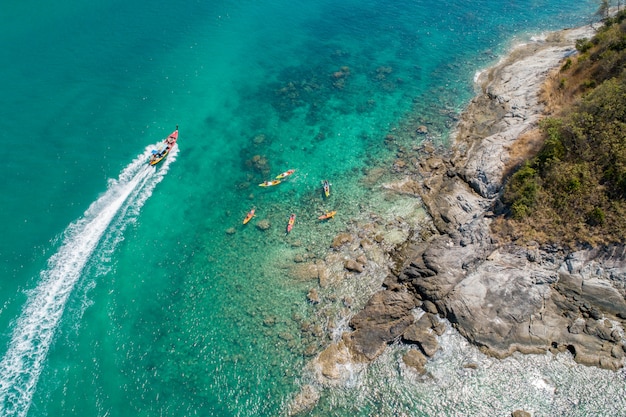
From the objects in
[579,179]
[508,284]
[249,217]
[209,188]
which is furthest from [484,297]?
[209,188]

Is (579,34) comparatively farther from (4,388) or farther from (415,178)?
(4,388)

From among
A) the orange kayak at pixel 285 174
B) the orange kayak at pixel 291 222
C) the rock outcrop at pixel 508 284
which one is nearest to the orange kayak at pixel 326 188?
the orange kayak at pixel 285 174

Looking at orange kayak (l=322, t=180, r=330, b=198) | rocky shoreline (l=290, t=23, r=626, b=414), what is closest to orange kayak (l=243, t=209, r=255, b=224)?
orange kayak (l=322, t=180, r=330, b=198)

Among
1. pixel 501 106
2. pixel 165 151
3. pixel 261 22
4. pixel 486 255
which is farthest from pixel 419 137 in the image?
pixel 261 22

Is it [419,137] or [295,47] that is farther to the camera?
[295,47]

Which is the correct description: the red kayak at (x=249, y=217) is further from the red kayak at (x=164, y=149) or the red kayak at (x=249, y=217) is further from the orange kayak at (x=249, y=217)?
the red kayak at (x=164, y=149)

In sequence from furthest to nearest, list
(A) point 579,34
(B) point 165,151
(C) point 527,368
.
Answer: (A) point 579,34, (B) point 165,151, (C) point 527,368
